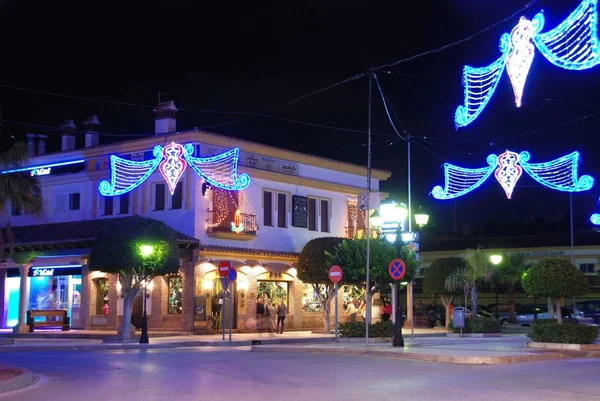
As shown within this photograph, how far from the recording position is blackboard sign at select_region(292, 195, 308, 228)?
3984cm

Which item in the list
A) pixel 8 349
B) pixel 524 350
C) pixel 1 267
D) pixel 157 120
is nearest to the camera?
pixel 524 350

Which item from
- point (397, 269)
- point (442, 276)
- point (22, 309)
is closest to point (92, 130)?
point (22, 309)

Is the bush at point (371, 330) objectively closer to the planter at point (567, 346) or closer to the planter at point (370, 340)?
the planter at point (370, 340)

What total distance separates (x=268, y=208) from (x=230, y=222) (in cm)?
306

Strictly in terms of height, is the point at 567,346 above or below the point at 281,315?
below

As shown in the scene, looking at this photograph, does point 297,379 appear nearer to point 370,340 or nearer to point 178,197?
point 370,340

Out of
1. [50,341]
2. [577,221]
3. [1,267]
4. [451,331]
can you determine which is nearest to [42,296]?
[1,267]

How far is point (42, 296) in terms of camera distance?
40.2 m

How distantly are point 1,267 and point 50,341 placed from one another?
1145cm

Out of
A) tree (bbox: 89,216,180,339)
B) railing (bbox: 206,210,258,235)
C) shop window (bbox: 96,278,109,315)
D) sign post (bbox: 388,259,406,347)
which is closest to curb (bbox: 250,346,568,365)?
sign post (bbox: 388,259,406,347)

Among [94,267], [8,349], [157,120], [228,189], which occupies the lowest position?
[8,349]

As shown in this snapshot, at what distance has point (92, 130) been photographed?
41.5m

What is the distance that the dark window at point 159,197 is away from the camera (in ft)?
121

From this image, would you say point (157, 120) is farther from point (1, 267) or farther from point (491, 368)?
point (491, 368)
